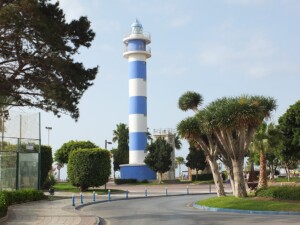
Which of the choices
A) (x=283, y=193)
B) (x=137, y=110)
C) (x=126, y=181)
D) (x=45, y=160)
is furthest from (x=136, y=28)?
(x=283, y=193)

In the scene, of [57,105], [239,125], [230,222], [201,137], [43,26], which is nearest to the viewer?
[43,26]

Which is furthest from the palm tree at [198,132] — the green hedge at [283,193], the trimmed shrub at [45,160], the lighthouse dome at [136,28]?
the lighthouse dome at [136,28]

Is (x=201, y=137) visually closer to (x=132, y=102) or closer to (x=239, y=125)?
(x=239, y=125)

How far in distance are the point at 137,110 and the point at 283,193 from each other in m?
47.5

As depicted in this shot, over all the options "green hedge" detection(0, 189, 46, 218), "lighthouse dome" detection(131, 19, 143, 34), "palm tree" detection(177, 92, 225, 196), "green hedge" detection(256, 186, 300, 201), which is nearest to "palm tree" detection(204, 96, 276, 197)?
"palm tree" detection(177, 92, 225, 196)

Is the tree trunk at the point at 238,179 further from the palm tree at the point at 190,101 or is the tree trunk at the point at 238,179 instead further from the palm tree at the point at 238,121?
the palm tree at the point at 190,101

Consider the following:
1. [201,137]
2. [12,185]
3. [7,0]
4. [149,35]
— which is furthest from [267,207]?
[149,35]

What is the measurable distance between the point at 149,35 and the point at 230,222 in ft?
203

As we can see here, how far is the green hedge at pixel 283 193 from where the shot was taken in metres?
24.0

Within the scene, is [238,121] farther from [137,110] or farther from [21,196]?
[137,110]

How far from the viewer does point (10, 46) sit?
18.6 metres

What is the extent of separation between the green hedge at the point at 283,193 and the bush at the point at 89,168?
2257 cm

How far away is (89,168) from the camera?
45000 millimetres

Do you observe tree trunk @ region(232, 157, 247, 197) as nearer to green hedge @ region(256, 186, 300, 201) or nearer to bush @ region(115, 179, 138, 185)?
green hedge @ region(256, 186, 300, 201)
